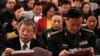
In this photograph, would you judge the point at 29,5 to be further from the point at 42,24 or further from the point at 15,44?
the point at 15,44

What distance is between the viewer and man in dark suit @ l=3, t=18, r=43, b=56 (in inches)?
123

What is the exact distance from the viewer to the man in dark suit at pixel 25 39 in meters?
3.13

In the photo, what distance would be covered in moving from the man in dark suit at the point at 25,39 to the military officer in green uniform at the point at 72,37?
0.20 meters

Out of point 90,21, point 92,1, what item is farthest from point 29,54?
point 92,1

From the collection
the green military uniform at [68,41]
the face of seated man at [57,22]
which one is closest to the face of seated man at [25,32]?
the green military uniform at [68,41]

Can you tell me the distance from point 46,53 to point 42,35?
232 cm

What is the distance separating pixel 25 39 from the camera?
3148 mm

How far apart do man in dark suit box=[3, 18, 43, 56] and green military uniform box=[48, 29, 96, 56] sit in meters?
0.18

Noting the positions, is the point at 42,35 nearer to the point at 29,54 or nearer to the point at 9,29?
the point at 9,29

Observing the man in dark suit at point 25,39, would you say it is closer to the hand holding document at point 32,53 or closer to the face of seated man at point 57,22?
the hand holding document at point 32,53

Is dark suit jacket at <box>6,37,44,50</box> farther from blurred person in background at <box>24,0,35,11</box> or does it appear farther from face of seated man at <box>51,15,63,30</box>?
blurred person in background at <box>24,0,35,11</box>

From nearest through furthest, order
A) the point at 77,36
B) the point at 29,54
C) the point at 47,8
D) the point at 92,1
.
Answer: the point at 29,54 < the point at 77,36 < the point at 47,8 < the point at 92,1

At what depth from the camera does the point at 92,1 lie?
8703 mm

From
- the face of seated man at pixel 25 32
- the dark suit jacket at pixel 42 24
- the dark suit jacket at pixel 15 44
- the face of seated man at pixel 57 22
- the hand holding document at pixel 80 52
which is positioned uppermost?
the face of seated man at pixel 25 32
